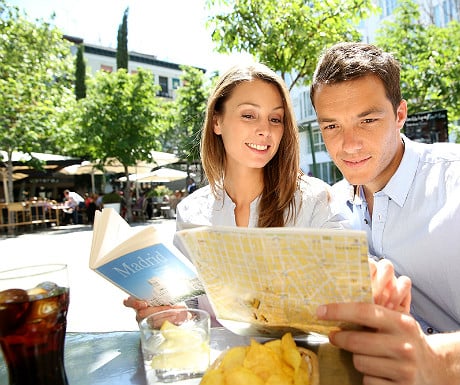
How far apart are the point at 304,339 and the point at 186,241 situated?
0.50m

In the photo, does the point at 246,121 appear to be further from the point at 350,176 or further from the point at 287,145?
the point at 350,176

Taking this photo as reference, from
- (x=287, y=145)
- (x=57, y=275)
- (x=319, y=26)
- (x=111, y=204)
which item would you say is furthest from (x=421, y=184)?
(x=111, y=204)

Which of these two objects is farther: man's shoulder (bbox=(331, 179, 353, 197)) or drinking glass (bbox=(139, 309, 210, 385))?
man's shoulder (bbox=(331, 179, 353, 197))

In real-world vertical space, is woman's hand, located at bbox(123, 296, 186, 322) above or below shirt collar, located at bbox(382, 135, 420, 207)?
below

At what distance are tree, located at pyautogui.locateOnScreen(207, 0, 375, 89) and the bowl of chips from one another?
242 inches

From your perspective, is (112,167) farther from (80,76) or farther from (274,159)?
(274,159)

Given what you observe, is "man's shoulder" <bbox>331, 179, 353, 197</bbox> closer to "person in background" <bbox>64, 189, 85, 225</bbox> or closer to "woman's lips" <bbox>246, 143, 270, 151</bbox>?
"woman's lips" <bbox>246, 143, 270, 151</bbox>

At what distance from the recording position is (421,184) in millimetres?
1657

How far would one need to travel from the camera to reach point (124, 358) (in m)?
1.19

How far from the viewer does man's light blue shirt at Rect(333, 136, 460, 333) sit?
1.51 metres

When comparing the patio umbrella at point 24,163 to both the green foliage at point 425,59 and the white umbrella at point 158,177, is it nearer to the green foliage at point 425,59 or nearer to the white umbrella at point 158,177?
the white umbrella at point 158,177

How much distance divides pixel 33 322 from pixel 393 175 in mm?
1380

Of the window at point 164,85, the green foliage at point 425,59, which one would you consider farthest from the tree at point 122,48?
the green foliage at point 425,59

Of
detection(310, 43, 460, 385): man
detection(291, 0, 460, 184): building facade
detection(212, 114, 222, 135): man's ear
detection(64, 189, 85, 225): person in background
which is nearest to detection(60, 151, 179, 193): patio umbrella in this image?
detection(64, 189, 85, 225): person in background
